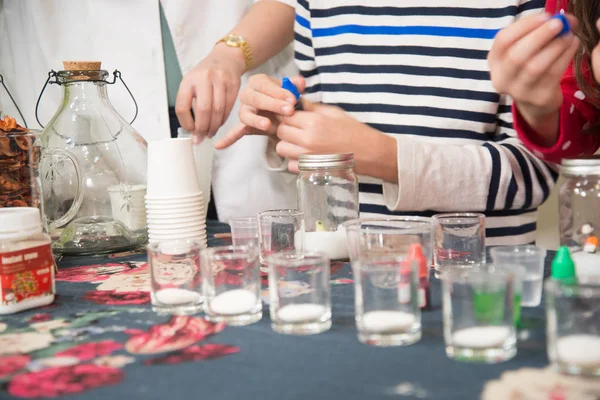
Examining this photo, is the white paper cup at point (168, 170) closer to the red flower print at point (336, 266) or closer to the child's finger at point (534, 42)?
the red flower print at point (336, 266)

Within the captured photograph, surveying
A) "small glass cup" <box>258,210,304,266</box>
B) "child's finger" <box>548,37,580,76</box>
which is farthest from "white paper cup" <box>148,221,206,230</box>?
"child's finger" <box>548,37,580,76</box>

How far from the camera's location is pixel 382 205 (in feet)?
4.68

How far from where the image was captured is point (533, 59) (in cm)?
96

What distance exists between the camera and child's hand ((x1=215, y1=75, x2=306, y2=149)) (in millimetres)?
1231

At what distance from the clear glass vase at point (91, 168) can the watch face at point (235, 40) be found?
0.30m

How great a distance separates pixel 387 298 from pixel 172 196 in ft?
1.67

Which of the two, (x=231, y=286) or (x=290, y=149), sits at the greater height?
(x=290, y=149)

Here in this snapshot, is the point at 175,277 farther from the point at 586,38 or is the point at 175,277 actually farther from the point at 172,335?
the point at 586,38

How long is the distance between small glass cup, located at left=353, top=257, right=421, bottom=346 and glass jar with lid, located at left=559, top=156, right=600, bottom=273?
283 millimetres

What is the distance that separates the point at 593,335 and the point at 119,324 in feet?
1.58

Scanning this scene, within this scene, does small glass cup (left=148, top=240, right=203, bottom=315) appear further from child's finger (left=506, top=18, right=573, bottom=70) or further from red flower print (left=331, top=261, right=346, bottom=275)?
child's finger (left=506, top=18, right=573, bottom=70)

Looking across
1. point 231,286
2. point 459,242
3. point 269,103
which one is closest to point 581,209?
point 459,242

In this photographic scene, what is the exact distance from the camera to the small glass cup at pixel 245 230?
1041 millimetres

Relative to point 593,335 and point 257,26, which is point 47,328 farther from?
point 257,26
